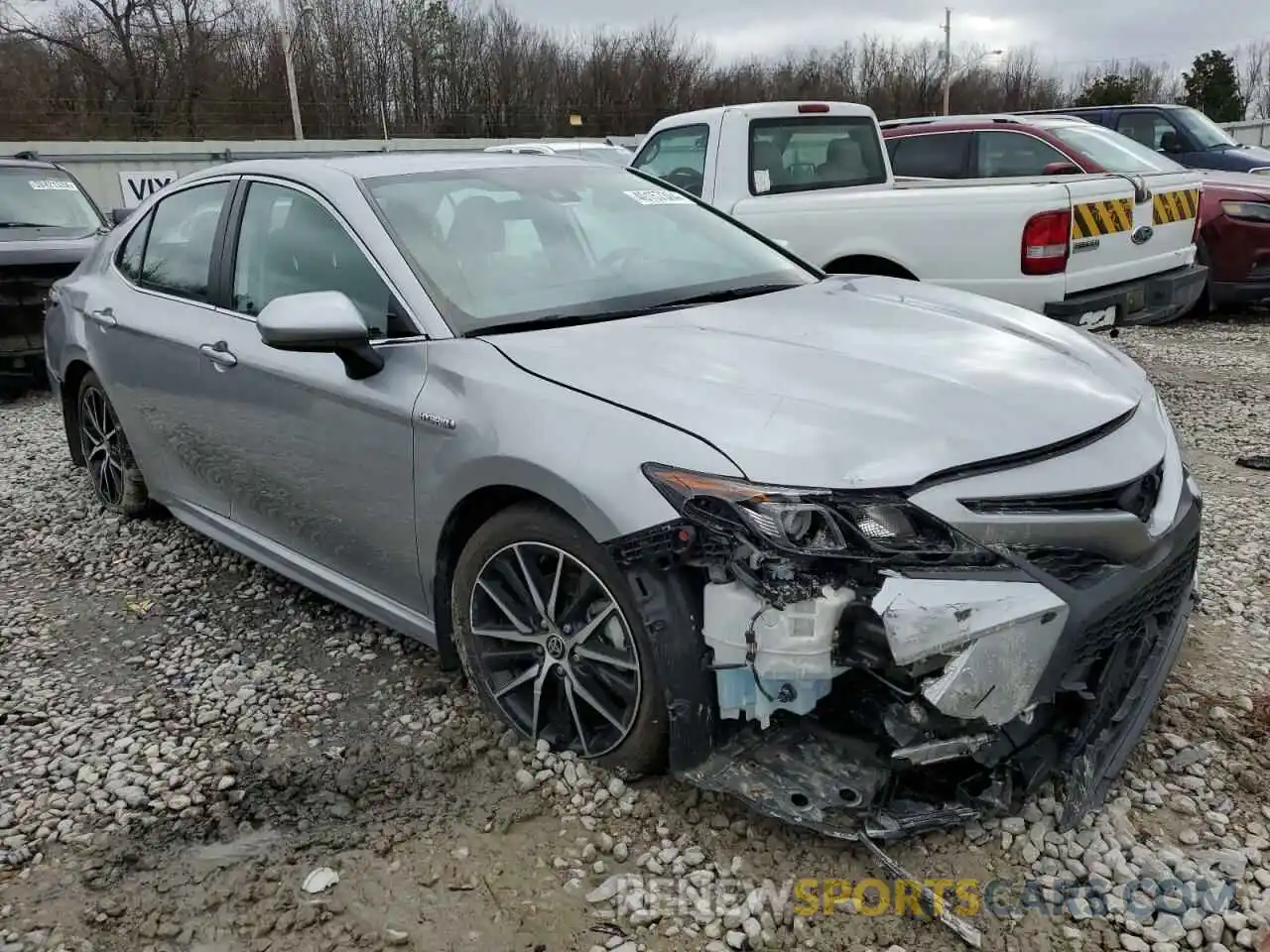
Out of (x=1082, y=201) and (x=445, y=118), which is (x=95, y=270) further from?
(x=445, y=118)

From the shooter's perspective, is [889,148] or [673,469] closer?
[673,469]

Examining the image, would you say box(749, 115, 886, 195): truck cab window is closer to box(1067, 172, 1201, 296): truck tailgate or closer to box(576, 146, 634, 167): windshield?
box(1067, 172, 1201, 296): truck tailgate

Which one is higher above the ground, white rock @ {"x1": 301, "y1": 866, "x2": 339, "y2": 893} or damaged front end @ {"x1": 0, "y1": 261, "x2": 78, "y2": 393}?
damaged front end @ {"x1": 0, "y1": 261, "x2": 78, "y2": 393}

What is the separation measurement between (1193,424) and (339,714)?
5012mm

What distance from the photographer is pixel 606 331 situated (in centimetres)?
288

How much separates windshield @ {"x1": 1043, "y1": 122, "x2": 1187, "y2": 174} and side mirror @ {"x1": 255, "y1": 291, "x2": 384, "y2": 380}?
7.00 meters

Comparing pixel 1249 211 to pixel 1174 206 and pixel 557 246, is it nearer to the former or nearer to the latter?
pixel 1174 206

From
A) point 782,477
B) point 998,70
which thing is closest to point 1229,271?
point 782,477

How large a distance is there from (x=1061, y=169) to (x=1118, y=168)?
0.43 m

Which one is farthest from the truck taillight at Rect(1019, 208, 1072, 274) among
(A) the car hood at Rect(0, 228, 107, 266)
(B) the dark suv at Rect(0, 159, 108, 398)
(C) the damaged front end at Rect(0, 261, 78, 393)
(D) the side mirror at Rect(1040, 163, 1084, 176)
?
(C) the damaged front end at Rect(0, 261, 78, 393)

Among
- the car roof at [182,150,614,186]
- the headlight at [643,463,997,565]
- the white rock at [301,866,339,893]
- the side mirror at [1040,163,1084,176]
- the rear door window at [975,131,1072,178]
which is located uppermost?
the rear door window at [975,131,1072,178]

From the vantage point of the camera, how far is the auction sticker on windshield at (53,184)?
28.5 feet

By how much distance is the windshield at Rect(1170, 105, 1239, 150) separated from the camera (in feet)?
39.0

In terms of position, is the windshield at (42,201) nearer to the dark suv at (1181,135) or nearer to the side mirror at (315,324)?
the side mirror at (315,324)
